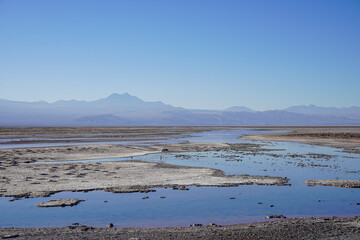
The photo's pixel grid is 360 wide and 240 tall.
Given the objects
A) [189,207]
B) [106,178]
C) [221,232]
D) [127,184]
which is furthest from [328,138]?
[221,232]

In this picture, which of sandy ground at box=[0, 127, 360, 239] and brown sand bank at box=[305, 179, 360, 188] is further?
brown sand bank at box=[305, 179, 360, 188]

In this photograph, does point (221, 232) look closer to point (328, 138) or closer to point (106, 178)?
point (106, 178)

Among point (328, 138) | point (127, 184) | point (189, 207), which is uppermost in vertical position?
point (328, 138)

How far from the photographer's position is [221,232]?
1167 cm

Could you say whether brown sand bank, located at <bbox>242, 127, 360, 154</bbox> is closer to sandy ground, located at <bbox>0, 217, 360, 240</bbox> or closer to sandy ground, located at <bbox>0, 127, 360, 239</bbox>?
sandy ground, located at <bbox>0, 127, 360, 239</bbox>

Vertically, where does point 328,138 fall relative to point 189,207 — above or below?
above

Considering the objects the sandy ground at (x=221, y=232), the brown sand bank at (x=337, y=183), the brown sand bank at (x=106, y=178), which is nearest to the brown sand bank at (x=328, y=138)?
the brown sand bank at (x=337, y=183)

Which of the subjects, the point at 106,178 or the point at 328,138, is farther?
the point at 328,138

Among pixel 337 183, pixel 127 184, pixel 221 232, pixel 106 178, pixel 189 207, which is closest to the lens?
pixel 221 232

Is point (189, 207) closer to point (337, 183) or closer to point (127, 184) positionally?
point (127, 184)

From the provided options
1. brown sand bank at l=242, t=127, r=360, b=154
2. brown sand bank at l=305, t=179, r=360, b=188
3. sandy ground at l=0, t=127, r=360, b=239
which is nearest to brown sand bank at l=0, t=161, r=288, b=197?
sandy ground at l=0, t=127, r=360, b=239

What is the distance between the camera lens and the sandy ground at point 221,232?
11.2 metres

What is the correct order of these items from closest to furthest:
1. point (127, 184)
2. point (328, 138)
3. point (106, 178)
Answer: point (127, 184)
point (106, 178)
point (328, 138)

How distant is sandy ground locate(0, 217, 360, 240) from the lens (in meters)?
11.2
